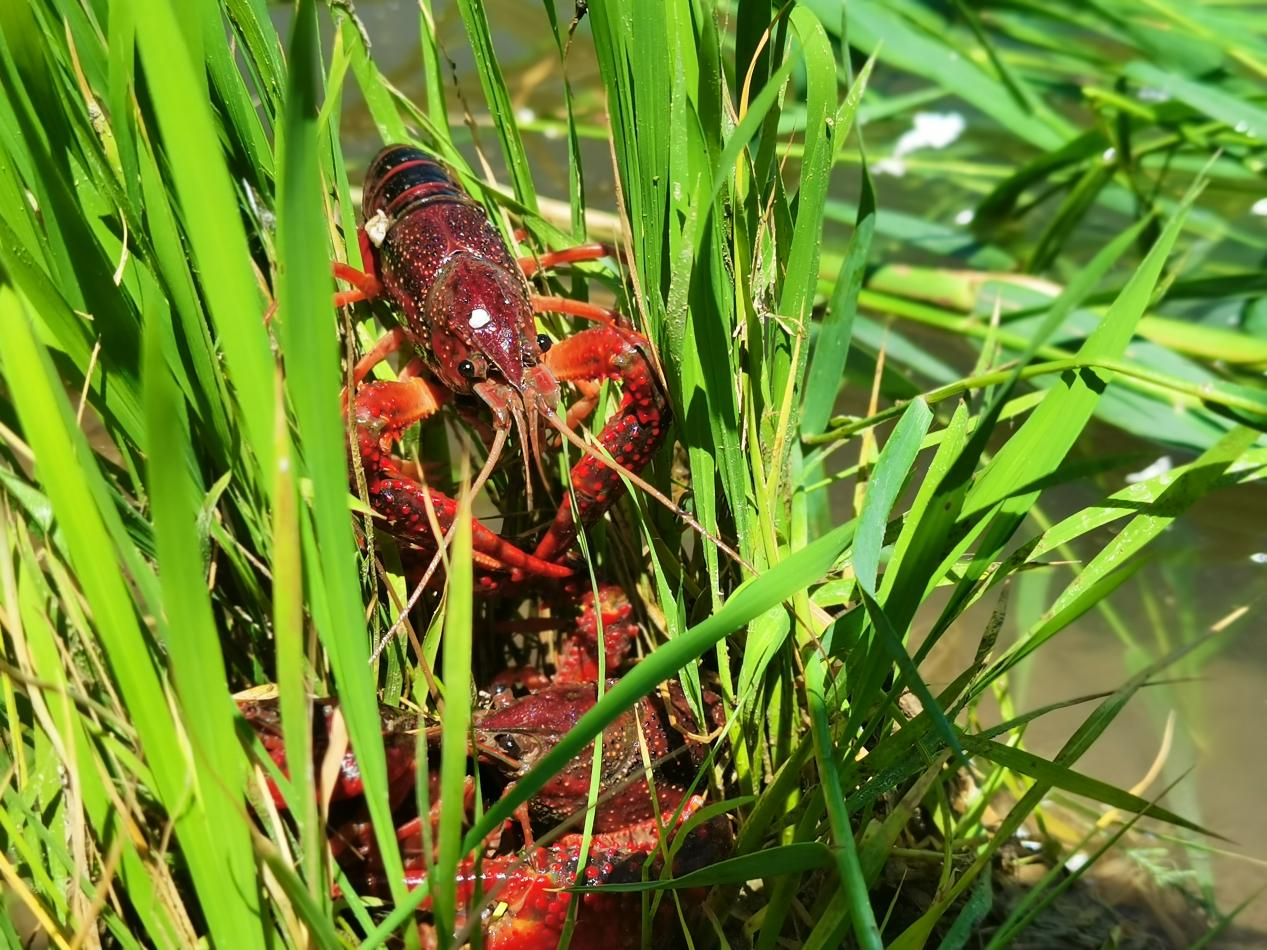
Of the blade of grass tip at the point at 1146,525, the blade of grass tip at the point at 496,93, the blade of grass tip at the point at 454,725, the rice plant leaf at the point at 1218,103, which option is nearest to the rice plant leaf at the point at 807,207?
the blade of grass tip at the point at 1146,525

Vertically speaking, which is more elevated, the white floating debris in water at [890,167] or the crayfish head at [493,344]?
the white floating debris in water at [890,167]

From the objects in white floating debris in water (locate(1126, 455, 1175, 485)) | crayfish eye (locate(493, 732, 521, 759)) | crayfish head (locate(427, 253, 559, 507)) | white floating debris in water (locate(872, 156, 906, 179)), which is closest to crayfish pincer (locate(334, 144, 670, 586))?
crayfish head (locate(427, 253, 559, 507))

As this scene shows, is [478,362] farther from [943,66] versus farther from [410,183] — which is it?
[943,66]

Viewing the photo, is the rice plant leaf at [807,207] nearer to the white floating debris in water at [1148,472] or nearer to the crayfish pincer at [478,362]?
the crayfish pincer at [478,362]

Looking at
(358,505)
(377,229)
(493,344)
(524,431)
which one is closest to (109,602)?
(358,505)

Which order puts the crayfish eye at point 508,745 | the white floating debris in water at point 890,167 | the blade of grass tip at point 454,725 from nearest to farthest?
1. the blade of grass tip at point 454,725
2. the crayfish eye at point 508,745
3. the white floating debris in water at point 890,167

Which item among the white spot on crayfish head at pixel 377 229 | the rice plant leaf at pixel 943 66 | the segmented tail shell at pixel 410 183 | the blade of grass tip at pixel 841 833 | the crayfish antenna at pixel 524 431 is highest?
the rice plant leaf at pixel 943 66

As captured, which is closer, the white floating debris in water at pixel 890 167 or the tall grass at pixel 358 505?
the tall grass at pixel 358 505

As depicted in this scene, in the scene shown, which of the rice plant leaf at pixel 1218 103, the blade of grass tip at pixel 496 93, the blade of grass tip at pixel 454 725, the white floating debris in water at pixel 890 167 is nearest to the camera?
the blade of grass tip at pixel 454 725
